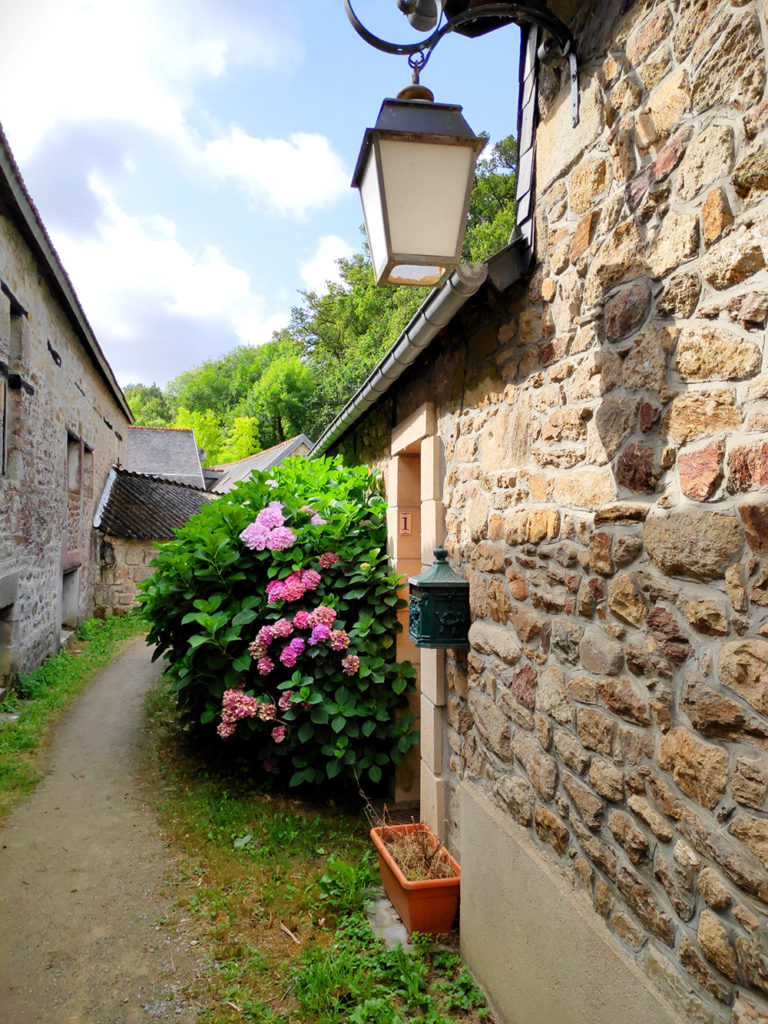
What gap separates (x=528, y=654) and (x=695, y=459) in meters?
1.15

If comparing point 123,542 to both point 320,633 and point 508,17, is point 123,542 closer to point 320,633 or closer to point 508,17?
point 320,633

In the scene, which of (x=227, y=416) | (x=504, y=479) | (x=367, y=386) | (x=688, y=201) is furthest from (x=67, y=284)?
(x=227, y=416)

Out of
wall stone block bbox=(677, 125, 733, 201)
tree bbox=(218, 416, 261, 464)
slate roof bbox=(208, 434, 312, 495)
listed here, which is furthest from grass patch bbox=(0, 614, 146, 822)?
tree bbox=(218, 416, 261, 464)

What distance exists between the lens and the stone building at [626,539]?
58.9 inches

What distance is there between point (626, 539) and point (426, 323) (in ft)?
5.16

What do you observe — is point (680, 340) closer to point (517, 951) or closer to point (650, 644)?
point (650, 644)

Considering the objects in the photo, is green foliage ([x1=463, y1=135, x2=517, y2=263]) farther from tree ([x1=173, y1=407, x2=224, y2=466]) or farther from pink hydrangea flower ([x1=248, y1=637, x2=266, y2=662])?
tree ([x1=173, y1=407, x2=224, y2=466])

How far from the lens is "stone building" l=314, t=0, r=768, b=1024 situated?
1.50 metres

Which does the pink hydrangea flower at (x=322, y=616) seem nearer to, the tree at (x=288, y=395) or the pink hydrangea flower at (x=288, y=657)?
the pink hydrangea flower at (x=288, y=657)

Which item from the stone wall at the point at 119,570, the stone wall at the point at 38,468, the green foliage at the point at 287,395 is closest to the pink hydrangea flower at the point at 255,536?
the stone wall at the point at 38,468

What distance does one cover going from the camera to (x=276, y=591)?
4.67m

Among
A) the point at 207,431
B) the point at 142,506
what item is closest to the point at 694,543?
the point at 142,506

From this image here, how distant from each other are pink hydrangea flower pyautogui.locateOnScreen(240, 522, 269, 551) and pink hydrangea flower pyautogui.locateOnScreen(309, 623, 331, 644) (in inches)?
28.9

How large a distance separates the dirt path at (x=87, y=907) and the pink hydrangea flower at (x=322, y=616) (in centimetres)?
165
